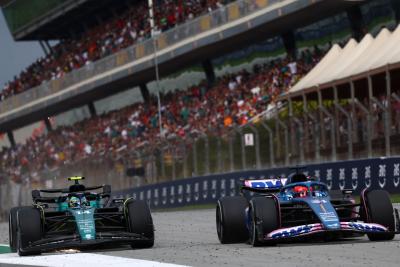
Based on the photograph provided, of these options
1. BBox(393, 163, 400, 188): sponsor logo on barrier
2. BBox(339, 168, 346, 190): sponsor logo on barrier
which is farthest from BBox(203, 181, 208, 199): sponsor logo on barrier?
BBox(393, 163, 400, 188): sponsor logo on barrier

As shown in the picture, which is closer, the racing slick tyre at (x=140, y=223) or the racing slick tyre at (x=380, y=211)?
the racing slick tyre at (x=380, y=211)

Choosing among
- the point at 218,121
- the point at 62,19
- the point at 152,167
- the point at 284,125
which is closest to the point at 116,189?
the point at 152,167

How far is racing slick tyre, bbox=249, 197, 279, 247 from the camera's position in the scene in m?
Answer: 12.6

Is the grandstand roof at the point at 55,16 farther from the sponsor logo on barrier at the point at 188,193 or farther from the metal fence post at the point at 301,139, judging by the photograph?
the metal fence post at the point at 301,139

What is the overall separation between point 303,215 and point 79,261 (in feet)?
9.09

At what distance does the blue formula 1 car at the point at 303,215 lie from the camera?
489 inches

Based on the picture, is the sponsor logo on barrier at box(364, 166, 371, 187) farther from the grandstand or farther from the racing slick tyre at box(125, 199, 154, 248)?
the racing slick tyre at box(125, 199, 154, 248)

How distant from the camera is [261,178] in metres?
22.8

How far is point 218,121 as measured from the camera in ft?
120

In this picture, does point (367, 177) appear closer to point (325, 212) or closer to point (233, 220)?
point (233, 220)

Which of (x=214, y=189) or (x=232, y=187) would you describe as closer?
(x=232, y=187)

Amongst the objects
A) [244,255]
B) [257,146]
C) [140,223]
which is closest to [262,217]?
Answer: [244,255]

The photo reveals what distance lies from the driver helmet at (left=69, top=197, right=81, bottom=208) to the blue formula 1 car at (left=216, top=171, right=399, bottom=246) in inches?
68.1

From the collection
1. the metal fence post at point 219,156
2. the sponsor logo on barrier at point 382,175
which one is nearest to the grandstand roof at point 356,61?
the metal fence post at point 219,156
